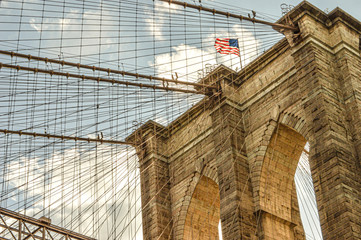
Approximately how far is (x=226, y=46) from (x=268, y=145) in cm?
664

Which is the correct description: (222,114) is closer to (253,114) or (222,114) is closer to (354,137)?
(253,114)

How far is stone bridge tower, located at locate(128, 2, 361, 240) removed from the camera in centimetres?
2841

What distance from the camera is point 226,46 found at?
1459 inches

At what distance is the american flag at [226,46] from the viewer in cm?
3678

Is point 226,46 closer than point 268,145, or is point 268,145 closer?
point 268,145

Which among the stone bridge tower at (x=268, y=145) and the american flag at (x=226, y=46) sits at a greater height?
the american flag at (x=226, y=46)

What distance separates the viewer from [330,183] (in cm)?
2752

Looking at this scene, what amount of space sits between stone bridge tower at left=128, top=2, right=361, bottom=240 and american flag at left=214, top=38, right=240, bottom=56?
135cm

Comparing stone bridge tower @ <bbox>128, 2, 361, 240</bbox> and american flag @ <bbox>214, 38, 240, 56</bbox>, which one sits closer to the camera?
stone bridge tower @ <bbox>128, 2, 361, 240</bbox>

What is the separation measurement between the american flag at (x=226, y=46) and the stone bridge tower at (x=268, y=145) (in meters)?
1.35

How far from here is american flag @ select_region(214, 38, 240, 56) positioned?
36.8 m

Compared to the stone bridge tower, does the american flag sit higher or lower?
higher

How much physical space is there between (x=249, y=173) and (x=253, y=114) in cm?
309

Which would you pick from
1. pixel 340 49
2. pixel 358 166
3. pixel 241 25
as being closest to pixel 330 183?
pixel 358 166
